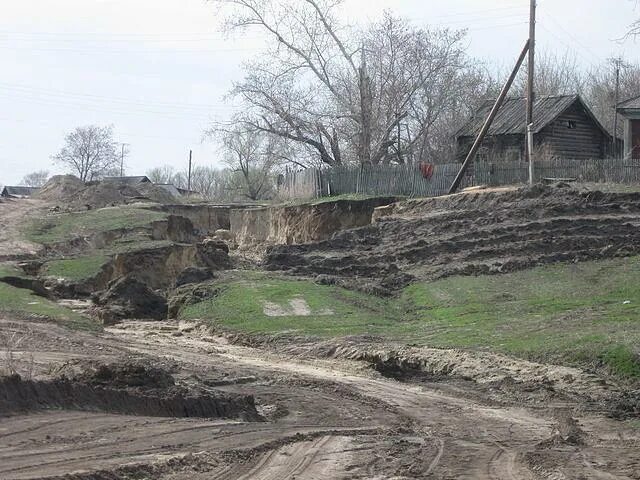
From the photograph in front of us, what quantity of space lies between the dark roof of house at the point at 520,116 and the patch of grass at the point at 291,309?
77.9 ft

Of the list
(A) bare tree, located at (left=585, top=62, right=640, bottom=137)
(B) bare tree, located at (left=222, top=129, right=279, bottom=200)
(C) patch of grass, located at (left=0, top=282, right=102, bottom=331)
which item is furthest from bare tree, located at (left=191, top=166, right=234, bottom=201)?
(C) patch of grass, located at (left=0, top=282, right=102, bottom=331)

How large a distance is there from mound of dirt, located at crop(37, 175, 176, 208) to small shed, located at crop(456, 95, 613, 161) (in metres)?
19.9

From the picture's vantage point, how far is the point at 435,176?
1657 inches

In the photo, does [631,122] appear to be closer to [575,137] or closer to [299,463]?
[575,137]

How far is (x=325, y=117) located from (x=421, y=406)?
38.0 m

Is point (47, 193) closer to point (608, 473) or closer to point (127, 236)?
point (127, 236)

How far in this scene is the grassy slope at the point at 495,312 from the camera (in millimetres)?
16250

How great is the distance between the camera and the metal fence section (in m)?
36.3

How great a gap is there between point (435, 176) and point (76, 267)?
17.9 metres

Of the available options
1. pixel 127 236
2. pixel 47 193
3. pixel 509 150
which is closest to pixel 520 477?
pixel 127 236

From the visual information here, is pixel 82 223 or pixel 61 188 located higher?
pixel 61 188

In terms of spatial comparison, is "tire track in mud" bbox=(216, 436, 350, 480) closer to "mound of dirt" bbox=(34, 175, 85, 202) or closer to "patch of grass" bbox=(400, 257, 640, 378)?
"patch of grass" bbox=(400, 257, 640, 378)

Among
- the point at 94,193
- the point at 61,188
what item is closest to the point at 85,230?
the point at 94,193

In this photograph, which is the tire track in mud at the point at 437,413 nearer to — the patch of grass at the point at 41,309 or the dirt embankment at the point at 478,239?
the patch of grass at the point at 41,309
